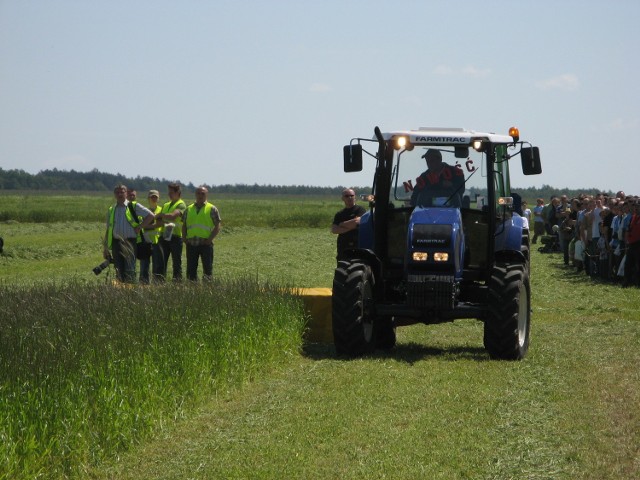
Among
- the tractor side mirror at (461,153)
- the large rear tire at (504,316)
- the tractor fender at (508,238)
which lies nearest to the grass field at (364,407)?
the large rear tire at (504,316)

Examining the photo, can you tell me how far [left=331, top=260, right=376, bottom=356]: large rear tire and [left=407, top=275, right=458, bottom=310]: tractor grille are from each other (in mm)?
523

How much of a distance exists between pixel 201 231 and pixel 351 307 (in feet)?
18.5

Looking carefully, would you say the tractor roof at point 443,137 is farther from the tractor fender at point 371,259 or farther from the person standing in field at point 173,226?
the person standing in field at point 173,226

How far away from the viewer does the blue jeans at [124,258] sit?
1616 centimetres

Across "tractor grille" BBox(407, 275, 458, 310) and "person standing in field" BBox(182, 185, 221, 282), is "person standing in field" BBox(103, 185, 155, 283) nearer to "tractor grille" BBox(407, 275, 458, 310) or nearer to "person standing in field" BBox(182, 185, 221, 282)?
"person standing in field" BBox(182, 185, 221, 282)

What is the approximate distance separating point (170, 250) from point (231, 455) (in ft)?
36.3

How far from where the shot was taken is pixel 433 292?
12.6 meters

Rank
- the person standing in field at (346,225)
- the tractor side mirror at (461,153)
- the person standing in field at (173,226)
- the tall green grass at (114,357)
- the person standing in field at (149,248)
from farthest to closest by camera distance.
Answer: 1. the person standing in field at (173,226)
2. the person standing in field at (149,248)
3. the person standing in field at (346,225)
4. the tractor side mirror at (461,153)
5. the tall green grass at (114,357)

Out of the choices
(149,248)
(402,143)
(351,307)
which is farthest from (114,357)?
(149,248)

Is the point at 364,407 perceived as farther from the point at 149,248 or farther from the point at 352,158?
the point at 149,248

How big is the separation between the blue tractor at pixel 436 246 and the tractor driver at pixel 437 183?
12 mm

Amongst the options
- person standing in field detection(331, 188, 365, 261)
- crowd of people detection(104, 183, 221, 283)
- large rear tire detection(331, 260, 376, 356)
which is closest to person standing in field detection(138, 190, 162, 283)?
crowd of people detection(104, 183, 221, 283)

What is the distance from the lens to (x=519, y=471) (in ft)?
25.0

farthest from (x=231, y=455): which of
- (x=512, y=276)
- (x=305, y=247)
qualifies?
(x=305, y=247)
